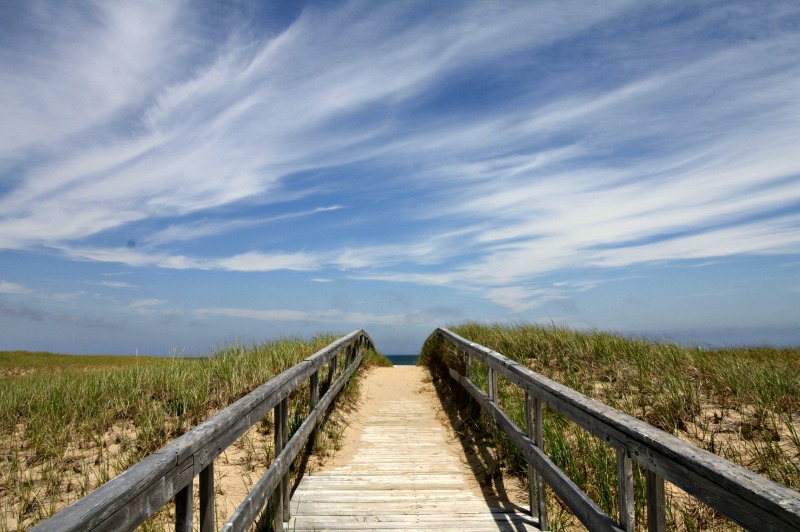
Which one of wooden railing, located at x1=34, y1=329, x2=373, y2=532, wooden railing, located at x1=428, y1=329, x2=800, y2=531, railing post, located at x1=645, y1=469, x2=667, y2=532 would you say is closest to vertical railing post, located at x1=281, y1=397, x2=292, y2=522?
wooden railing, located at x1=34, y1=329, x2=373, y2=532

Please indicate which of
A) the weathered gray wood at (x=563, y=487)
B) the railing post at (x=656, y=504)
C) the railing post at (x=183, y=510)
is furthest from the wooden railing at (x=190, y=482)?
the railing post at (x=656, y=504)

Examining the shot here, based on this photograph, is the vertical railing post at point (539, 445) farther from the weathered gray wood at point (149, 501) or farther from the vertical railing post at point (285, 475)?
the weathered gray wood at point (149, 501)

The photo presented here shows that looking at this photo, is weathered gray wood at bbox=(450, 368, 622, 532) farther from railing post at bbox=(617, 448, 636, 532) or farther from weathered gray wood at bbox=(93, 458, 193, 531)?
weathered gray wood at bbox=(93, 458, 193, 531)

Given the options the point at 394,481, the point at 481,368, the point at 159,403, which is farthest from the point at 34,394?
the point at 481,368

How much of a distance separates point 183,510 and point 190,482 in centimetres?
12

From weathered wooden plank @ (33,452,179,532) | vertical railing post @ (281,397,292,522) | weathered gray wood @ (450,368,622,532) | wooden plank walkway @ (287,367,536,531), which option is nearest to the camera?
weathered wooden plank @ (33,452,179,532)

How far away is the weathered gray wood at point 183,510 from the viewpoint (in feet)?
7.66

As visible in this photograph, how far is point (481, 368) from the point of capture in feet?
27.4

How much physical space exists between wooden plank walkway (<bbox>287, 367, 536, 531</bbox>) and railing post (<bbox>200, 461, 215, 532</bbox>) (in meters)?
1.75

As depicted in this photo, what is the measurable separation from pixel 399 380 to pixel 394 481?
21.8ft

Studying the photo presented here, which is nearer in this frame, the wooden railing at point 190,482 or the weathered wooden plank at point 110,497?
the weathered wooden plank at point 110,497

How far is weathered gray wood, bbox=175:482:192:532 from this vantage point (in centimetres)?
234

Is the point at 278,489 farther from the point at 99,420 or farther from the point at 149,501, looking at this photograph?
the point at 99,420

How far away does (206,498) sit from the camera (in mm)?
2680
